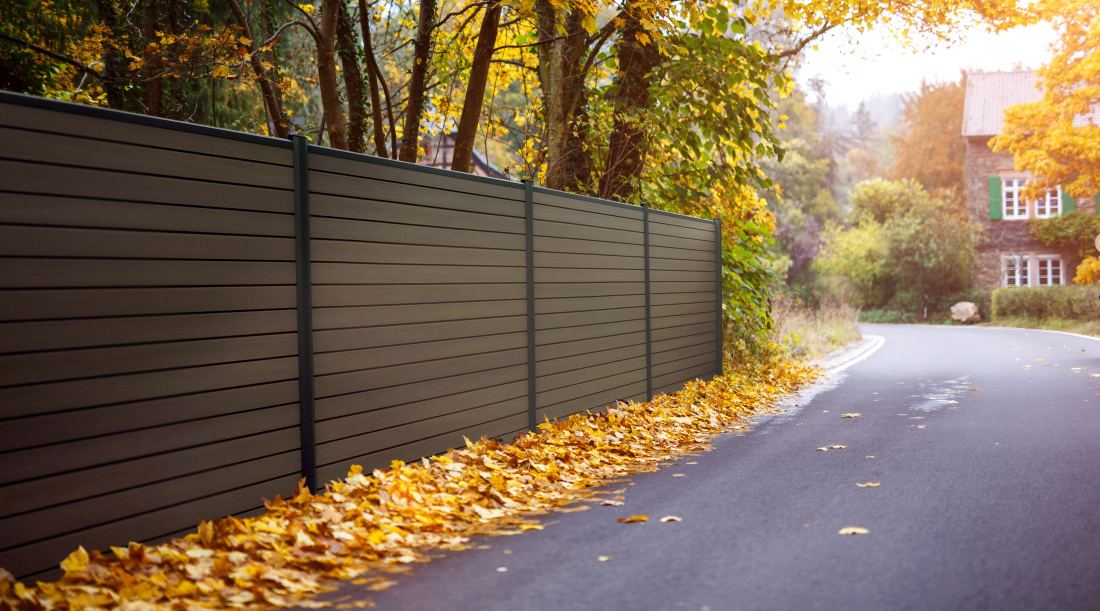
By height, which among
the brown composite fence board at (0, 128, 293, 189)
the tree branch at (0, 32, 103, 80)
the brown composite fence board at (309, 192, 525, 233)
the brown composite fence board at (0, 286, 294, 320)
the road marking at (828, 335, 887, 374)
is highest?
the tree branch at (0, 32, 103, 80)

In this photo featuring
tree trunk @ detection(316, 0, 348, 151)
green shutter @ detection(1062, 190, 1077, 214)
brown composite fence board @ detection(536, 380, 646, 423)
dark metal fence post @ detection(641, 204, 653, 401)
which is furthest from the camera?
green shutter @ detection(1062, 190, 1077, 214)

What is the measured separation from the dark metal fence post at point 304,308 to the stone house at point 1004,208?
33623mm

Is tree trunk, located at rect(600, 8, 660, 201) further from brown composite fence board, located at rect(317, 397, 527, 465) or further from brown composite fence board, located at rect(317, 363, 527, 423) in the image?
brown composite fence board, located at rect(317, 397, 527, 465)

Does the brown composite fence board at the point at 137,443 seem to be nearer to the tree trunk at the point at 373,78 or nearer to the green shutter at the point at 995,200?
the tree trunk at the point at 373,78

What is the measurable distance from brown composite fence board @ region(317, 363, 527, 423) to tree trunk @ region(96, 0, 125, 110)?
23.7ft

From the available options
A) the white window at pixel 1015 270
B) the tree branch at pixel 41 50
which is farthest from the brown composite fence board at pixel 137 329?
the white window at pixel 1015 270

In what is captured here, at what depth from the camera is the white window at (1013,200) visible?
109ft

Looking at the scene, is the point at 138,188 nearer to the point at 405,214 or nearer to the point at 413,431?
the point at 405,214

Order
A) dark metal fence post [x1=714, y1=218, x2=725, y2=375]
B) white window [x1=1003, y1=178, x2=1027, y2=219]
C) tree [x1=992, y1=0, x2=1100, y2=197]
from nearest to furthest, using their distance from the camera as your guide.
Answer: dark metal fence post [x1=714, y1=218, x2=725, y2=375]
tree [x1=992, y1=0, x2=1100, y2=197]
white window [x1=1003, y1=178, x2=1027, y2=219]

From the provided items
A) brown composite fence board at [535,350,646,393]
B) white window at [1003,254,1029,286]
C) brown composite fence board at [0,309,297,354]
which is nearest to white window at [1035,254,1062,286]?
white window at [1003,254,1029,286]

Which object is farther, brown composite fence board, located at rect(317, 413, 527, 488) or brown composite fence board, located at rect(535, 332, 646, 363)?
brown composite fence board, located at rect(535, 332, 646, 363)

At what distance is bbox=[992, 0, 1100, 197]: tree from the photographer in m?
19.2

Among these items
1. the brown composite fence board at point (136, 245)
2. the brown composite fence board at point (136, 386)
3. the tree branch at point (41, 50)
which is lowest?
→ the brown composite fence board at point (136, 386)

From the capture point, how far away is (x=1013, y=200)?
110 feet
